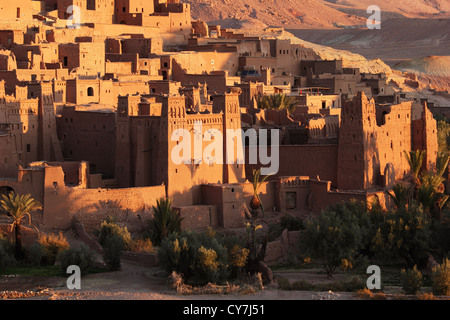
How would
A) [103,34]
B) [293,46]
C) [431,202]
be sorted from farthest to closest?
[293,46] < [103,34] < [431,202]

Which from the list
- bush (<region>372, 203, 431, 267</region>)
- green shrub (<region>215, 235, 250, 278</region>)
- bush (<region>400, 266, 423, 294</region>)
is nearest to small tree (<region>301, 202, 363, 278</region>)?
bush (<region>372, 203, 431, 267</region>)

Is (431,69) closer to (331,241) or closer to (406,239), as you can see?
(406,239)

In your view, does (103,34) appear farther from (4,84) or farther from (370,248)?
(370,248)

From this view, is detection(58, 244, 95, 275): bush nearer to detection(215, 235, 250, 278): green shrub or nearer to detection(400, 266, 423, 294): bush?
detection(215, 235, 250, 278): green shrub

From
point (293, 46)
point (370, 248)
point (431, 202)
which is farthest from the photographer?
point (293, 46)

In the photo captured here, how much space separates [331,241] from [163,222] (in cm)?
482

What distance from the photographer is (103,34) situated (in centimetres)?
5409

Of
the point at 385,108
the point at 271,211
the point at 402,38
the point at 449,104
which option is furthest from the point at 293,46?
the point at 402,38

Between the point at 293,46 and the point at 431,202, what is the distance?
73.1ft

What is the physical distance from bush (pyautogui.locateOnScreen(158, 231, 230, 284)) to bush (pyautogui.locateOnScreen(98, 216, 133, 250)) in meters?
2.30

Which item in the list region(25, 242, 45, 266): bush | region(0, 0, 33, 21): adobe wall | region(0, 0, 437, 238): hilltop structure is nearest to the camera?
region(25, 242, 45, 266): bush

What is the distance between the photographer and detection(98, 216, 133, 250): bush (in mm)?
35219

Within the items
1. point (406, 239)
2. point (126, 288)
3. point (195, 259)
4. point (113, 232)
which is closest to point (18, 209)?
point (113, 232)

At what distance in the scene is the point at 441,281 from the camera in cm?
3108
